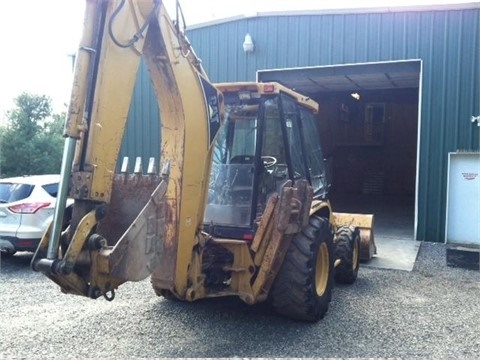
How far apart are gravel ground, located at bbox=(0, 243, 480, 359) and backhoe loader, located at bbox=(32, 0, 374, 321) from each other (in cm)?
37

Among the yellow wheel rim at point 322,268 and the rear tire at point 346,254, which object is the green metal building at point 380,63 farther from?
the yellow wheel rim at point 322,268

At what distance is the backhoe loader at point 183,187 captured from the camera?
130 inches

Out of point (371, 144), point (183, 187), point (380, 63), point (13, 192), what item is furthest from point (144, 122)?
point (371, 144)

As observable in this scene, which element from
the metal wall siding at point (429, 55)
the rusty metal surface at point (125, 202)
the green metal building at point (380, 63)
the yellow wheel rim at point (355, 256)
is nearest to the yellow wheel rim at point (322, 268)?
the yellow wheel rim at point (355, 256)

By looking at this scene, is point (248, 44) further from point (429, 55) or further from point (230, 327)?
point (230, 327)

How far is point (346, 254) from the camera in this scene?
664cm

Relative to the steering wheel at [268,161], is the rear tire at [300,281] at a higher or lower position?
lower

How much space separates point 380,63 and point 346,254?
6159 mm

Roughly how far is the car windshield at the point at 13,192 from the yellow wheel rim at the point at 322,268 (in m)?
5.23

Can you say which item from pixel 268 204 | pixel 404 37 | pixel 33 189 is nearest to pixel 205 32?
pixel 404 37

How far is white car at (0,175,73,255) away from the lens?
7715mm

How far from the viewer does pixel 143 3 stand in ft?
11.7

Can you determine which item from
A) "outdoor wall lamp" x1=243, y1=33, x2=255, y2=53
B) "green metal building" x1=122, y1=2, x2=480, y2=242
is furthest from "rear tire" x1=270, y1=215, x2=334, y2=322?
"outdoor wall lamp" x1=243, y1=33, x2=255, y2=53

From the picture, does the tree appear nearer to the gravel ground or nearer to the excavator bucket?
the gravel ground
